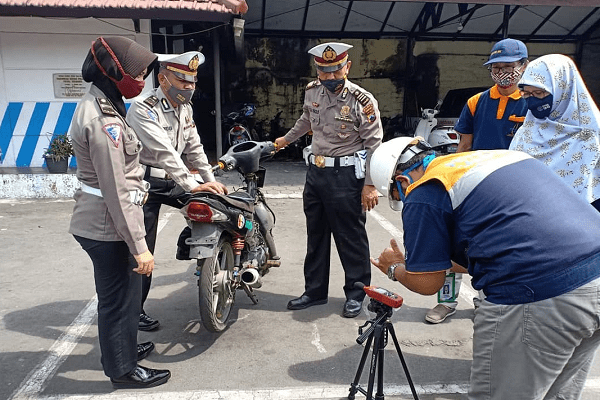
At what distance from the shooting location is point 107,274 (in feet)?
8.57

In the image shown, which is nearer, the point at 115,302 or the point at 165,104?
the point at 115,302

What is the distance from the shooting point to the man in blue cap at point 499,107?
325cm

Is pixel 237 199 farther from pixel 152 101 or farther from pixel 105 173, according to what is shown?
pixel 105 173

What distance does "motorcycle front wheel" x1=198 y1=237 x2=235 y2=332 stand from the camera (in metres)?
3.11

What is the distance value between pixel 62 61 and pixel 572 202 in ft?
27.6

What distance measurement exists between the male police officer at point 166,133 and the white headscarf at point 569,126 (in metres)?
2.07

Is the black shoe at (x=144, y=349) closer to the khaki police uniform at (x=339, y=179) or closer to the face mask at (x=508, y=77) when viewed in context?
the khaki police uniform at (x=339, y=179)

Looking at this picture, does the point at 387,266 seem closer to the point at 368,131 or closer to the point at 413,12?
the point at 368,131

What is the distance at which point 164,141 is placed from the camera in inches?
126

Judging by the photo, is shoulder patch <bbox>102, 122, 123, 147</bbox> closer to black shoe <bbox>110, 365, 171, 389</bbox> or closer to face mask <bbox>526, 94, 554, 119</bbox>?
black shoe <bbox>110, 365, 171, 389</bbox>

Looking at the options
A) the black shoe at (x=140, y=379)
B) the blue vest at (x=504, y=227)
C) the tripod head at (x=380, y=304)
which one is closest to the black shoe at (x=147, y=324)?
the black shoe at (x=140, y=379)

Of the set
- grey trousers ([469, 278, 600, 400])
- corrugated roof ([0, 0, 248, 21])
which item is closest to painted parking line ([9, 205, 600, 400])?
grey trousers ([469, 278, 600, 400])

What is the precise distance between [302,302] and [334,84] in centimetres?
→ 174

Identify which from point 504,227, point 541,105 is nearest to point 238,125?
point 541,105
